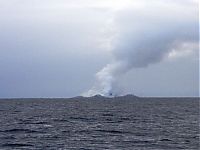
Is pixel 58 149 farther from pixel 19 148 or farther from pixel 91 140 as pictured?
pixel 91 140

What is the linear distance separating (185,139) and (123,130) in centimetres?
1072

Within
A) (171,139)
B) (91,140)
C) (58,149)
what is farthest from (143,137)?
(58,149)

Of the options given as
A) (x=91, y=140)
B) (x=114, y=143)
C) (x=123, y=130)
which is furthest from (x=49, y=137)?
(x=123, y=130)

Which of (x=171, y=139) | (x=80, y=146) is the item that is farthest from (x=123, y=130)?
(x=80, y=146)

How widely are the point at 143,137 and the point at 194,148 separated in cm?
850

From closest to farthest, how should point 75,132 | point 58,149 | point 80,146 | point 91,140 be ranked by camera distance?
point 58,149
point 80,146
point 91,140
point 75,132

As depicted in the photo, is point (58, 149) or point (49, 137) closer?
point (58, 149)

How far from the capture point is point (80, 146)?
3997cm

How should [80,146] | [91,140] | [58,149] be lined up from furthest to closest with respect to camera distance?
1. [91,140]
2. [80,146]
3. [58,149]

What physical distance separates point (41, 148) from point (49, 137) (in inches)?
313

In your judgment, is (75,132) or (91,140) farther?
(75,132)

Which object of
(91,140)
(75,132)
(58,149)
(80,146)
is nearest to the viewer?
(58,149)

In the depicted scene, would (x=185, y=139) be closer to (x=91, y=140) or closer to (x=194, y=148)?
(x=194, y=148)

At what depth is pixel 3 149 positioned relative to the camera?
124 ft
